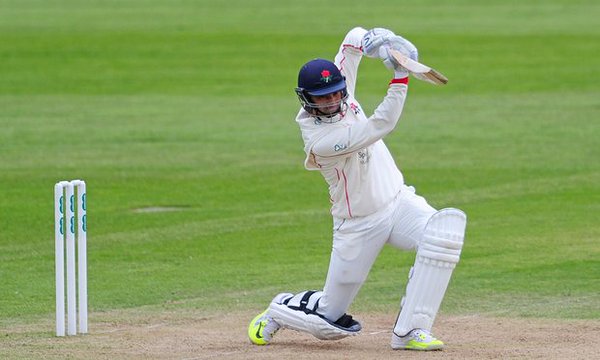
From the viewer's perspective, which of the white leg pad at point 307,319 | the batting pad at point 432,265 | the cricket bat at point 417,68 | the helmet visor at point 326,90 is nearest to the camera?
the cricket bat at point 417,68

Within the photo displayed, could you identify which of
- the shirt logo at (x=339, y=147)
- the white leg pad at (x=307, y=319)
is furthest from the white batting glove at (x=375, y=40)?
the white leg pad at (x=307, y=319)

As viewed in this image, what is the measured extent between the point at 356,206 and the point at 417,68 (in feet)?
2.98

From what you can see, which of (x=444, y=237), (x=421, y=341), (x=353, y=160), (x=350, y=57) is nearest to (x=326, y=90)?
(x=353, y=160)

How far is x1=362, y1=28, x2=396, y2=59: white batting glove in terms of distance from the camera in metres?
7.76

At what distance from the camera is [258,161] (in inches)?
684

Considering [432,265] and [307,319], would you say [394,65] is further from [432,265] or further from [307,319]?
[307,319]

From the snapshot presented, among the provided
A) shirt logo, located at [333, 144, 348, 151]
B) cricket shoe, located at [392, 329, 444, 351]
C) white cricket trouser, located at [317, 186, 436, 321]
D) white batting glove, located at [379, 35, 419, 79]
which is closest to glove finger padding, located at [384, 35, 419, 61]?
white batting glove, located at [379, 35, 419, 79]

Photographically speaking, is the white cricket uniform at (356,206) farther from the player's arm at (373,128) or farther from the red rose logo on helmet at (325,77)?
the red rose logo on helmet at (325,77)

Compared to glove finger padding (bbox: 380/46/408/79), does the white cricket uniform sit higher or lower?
lower

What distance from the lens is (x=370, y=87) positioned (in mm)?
25406

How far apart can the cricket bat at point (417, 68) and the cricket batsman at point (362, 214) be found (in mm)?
52

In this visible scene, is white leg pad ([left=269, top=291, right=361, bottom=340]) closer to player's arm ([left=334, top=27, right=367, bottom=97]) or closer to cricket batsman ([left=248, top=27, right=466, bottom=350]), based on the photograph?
cricket batsman ([left=248, top=27, right=466, bottom=350])

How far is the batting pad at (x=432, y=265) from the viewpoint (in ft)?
25.0

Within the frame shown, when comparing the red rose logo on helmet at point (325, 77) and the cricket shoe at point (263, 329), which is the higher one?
the red rose logo on helmet at point (325, 77)
